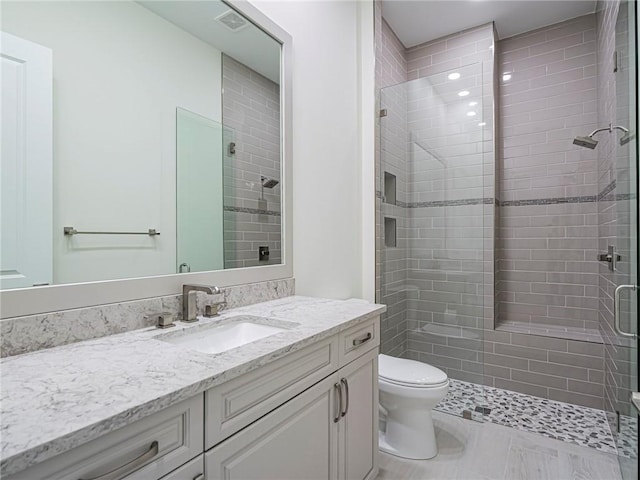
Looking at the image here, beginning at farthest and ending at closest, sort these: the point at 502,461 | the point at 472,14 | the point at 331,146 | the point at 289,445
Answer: the point at 472,14
the point at 331,146
the point at 502,461
the point at 289,445

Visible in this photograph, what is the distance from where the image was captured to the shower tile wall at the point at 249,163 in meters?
1.59

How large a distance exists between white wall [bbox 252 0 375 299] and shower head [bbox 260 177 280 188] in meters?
0.14

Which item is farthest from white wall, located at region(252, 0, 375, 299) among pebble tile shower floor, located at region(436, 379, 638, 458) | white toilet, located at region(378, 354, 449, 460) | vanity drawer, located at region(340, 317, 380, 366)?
pebble tile shower floor, located at region(436, 379, 638, 458)

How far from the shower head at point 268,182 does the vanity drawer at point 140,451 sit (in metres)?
1.17

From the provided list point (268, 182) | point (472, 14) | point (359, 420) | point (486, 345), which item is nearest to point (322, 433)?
point (359, 420)

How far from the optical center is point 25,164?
37.6 inches

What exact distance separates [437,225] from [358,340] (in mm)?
1462

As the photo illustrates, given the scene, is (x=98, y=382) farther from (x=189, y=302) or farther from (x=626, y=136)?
(x=626, y=136)

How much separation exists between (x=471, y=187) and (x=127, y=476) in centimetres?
251

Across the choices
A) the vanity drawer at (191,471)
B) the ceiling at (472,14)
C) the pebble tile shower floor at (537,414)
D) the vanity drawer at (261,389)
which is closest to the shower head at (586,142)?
the ceiling at (472,14)

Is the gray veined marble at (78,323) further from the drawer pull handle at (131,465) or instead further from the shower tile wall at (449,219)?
the shower tile wall at (449,219)

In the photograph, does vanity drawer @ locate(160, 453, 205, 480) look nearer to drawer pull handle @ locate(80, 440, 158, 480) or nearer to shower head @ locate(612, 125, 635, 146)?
drawer pull handle @ locate(80, 440, 158, 480)

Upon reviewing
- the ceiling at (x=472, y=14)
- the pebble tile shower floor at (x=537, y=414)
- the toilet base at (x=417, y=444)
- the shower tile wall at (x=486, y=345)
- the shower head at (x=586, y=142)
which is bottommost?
the pebble tile shower floor at (x=537, y=414)

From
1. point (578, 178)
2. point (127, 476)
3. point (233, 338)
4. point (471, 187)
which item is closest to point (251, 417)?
point (127, 476)
